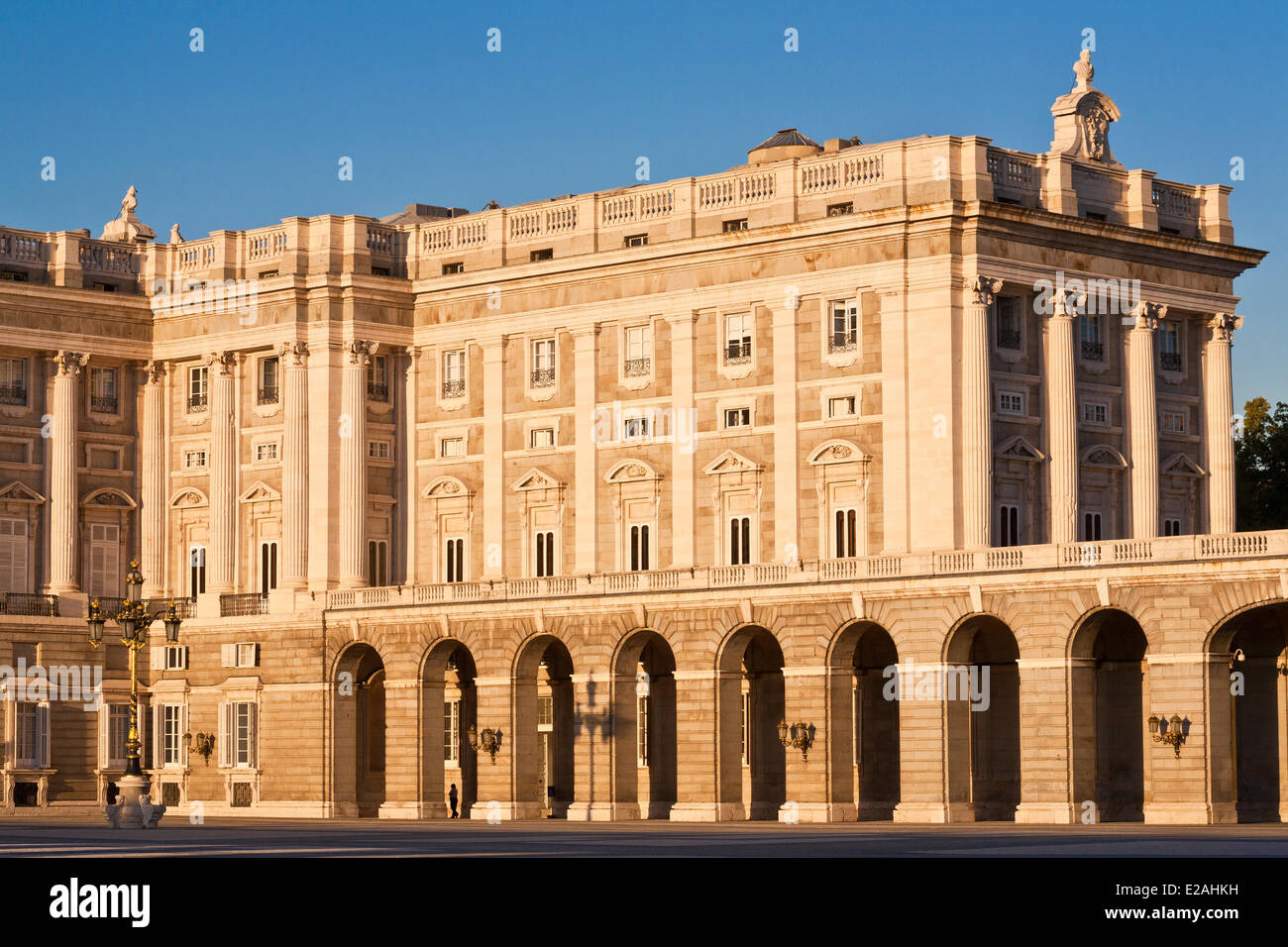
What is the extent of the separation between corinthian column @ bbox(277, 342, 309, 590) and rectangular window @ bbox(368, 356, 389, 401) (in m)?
2.29

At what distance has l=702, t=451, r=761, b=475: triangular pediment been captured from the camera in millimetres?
96938

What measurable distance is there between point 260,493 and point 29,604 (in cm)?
923

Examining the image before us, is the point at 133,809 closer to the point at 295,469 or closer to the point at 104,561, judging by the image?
the point at 295,469

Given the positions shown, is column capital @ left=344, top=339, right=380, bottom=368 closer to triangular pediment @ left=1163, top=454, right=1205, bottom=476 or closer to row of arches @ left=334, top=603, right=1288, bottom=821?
row of arches @ left=334, top=603, right=1288, bottom=821

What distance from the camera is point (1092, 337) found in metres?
97.2

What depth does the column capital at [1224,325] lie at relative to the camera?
101 meters

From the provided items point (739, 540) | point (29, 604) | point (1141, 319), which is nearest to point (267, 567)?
point (29, 604)

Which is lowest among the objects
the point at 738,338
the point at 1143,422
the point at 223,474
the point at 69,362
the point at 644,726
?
the point at 644,726

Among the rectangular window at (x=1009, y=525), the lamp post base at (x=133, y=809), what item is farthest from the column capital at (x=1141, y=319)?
the lamp post base at (x=133, y=809)

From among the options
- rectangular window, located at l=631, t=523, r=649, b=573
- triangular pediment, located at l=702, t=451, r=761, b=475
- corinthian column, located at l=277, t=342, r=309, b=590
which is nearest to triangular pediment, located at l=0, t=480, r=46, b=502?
corinthian column, located at l=277, t=342, r=309, b=590

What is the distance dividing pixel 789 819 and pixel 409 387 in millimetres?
26485
